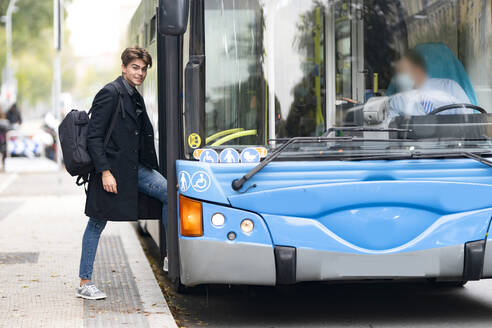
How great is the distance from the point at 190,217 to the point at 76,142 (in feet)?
4.19

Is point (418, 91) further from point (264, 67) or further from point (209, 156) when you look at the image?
point (209, 156)

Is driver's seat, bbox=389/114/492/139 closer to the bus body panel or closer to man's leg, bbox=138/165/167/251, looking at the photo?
the bus body panel

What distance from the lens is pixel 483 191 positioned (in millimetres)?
5824

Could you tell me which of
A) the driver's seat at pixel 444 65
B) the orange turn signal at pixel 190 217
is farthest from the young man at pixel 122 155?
the driver's seat at pixel 444 65

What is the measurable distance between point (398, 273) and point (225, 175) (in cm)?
123

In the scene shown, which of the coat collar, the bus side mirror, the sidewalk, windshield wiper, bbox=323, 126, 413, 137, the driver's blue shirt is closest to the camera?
the bus side mirror

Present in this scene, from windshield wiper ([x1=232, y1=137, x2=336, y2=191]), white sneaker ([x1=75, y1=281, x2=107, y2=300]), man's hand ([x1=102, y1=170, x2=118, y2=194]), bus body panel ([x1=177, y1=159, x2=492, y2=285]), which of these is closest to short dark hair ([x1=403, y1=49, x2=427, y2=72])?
bus body panel ([x1=177, y1=159, x2=492, y2=285])

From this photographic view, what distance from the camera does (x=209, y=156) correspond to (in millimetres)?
5852

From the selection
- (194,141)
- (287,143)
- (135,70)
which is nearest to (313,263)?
Answer: (287,143)

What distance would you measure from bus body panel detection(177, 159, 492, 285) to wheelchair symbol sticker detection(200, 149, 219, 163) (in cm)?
6

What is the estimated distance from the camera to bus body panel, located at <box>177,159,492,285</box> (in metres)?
5.73

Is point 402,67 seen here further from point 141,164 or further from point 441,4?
point 141,164

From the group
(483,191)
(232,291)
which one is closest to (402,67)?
(483,191)

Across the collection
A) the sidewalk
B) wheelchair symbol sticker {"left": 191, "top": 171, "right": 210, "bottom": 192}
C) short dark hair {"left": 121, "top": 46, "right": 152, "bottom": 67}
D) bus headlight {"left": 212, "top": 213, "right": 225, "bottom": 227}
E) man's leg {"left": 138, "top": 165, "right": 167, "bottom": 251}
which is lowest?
the sidewalk
